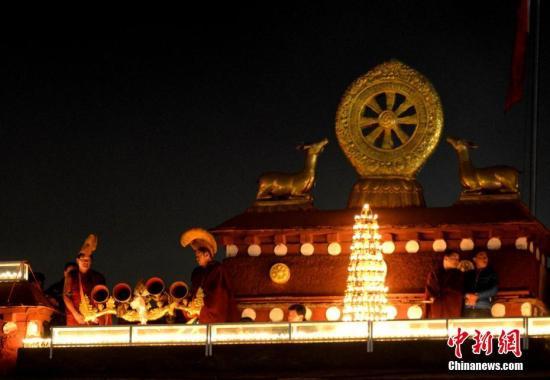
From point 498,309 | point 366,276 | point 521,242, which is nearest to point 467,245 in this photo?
point 521,242

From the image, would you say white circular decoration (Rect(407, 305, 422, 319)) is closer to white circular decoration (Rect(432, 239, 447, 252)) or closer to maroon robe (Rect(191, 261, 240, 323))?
white circular decoration (Rect(432, 239, 447, 252))

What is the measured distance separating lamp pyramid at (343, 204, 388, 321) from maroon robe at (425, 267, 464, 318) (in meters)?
1.32

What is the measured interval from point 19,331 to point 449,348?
614 centimetres

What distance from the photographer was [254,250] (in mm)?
30906

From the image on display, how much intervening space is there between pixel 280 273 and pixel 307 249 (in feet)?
1.89

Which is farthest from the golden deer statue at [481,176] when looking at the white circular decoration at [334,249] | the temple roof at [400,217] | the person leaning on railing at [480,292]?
the person leaning on railing at [480,292]

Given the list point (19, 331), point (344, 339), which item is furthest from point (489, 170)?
point (19, 331)

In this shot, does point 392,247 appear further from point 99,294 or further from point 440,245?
point 99,294

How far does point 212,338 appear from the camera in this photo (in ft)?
85.4

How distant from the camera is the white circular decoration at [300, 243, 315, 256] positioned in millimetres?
30719

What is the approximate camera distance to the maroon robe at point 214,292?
27.2 meters

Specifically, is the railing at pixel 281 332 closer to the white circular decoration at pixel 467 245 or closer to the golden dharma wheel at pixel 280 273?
the golden dharma wheel at pixel 280 273

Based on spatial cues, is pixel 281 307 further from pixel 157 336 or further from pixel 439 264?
pixel 157 336

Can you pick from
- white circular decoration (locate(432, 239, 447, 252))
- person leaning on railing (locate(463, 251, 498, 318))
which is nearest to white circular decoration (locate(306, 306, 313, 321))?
white circular decoration (locate(432, 239, 447, 252))
